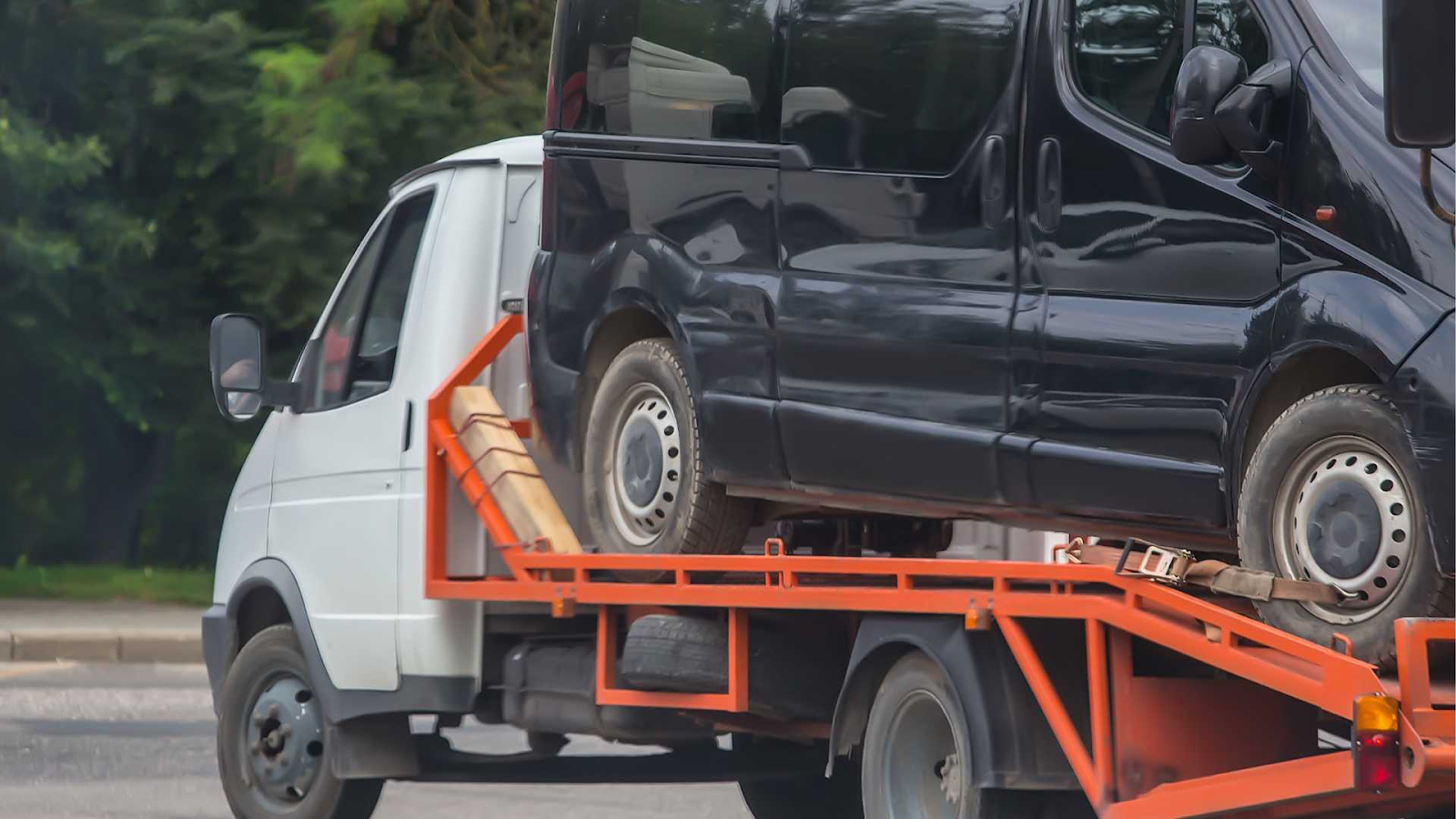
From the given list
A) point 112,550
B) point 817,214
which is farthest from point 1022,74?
point 112,550

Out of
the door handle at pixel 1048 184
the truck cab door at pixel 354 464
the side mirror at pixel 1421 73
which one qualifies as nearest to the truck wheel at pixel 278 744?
the truck cab door at pixel 354 464

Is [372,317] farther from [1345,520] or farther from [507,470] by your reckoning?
[1345,520]

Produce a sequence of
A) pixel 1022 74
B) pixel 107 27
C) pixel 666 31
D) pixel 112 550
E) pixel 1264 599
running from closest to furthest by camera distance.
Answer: pixel 1264 599 → pixel 1022 74 → pixel 666 31 → pixel 107 27 → pixel 112 550

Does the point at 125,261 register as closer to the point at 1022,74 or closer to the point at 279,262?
→ the point at 279,262

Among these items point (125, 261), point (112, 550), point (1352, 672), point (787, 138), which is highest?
point (787, 138)

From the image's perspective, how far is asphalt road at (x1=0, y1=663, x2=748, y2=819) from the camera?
915cm

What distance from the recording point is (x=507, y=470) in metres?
7.10

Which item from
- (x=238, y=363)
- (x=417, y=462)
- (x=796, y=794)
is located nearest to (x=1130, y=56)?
(x=417, y=462)

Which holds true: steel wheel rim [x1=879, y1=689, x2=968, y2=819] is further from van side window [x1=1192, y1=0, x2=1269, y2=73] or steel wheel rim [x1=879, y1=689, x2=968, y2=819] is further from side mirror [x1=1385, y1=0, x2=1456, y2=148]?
side mirror [x1=1385, y1=0, x2=1456, y2=148]

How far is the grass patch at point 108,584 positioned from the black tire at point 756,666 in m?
11.0

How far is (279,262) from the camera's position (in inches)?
669

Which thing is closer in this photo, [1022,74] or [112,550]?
[1022,74]

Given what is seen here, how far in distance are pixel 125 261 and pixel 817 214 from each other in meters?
12.2

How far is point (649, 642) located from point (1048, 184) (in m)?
1.88
